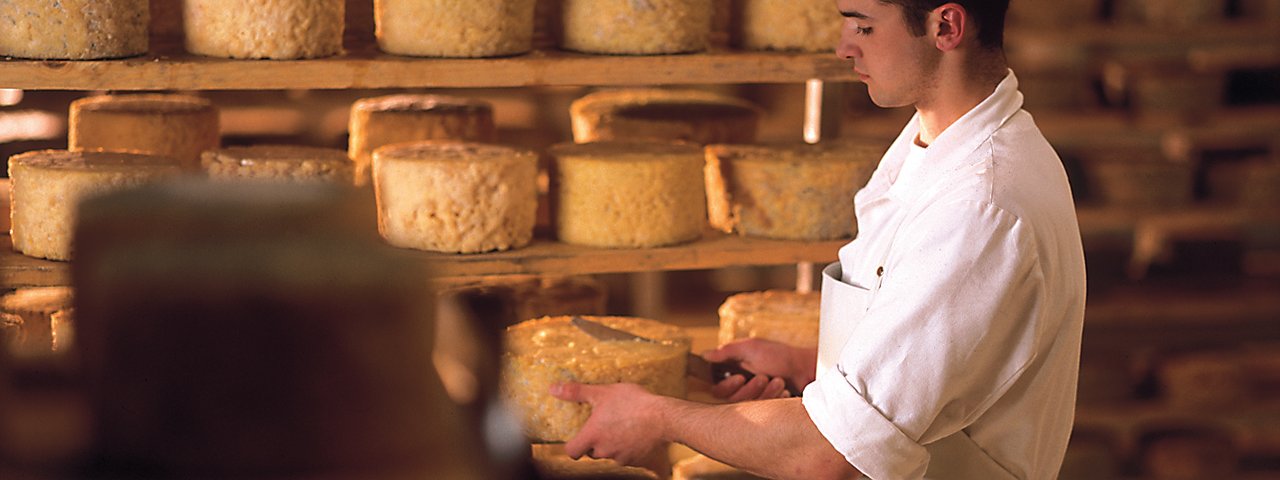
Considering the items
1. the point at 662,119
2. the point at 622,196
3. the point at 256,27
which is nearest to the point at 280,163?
the point at 256,27

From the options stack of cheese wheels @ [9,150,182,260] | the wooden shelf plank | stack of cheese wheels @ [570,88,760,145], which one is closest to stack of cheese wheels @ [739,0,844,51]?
the wooden shelf plank

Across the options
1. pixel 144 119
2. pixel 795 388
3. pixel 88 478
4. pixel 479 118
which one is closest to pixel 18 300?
pixel 144 119

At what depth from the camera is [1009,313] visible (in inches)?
56.7

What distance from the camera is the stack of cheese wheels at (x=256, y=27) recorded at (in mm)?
1900

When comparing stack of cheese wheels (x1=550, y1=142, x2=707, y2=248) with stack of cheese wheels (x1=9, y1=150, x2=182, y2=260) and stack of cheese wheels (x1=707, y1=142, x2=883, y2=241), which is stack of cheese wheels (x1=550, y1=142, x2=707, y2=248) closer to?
stack of cheese wheels (x1=707, y1=142, x2=883, y2=241)

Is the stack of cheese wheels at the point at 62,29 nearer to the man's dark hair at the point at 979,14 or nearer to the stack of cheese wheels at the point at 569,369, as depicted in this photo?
the stack of cheese wheels at the point at 569,369

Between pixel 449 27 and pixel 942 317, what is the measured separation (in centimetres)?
92

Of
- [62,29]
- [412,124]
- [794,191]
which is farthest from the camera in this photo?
→ [412,124]

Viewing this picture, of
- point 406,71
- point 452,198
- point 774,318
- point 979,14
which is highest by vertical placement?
point 979,14

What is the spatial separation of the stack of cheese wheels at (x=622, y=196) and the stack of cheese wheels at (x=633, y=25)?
6.8 inches

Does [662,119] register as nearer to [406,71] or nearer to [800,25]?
[800,25]

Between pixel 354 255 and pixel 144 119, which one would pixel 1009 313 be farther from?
pixel 144 119

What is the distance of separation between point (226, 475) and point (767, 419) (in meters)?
1.36

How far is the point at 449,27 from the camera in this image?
1974mm
